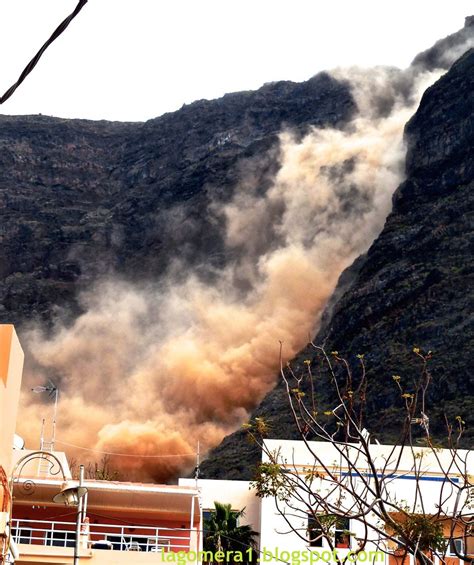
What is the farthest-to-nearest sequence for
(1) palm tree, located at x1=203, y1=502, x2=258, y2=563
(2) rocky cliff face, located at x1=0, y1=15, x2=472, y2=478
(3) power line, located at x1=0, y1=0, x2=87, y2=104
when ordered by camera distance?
(2) rocky cliff face, located at x1=0, y1=15, x2=472, y2=478
(1) palm tree, located at x1=203, y1=502, x2=258, y2=563
(3) power line, located at x1=0, y1=0, x2=87, y2=104

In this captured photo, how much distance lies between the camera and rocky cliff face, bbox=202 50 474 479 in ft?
358

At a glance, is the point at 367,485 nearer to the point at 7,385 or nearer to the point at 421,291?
the point at 7,385

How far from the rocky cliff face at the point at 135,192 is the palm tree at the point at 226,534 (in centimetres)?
12551

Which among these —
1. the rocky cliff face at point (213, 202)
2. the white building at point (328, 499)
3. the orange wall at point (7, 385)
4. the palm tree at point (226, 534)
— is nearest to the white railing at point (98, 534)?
the white building at point (328, 499)

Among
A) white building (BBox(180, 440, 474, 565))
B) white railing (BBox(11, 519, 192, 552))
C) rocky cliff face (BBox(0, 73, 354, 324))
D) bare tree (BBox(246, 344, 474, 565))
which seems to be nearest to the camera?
bare tree (BBox(246, 344, 474, 565))

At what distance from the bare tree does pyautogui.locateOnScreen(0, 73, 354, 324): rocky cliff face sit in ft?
418

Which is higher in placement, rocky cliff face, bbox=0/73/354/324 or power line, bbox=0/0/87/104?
rocky cliff face, bbox=0/73/354/324

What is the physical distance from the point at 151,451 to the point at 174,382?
18.4m

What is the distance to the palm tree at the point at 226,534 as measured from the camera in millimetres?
45094

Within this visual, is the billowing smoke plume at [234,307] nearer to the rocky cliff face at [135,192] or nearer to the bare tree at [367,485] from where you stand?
the rocky cliff face at [135,192]

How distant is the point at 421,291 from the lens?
122 metres

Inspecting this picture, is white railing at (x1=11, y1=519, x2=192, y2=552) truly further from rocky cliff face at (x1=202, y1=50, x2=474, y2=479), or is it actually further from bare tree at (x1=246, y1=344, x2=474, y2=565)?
rocky cliff face at (x1=202, y1=50, x2=474, y2=479)

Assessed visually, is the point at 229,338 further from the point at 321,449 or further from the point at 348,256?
the point at 321,449

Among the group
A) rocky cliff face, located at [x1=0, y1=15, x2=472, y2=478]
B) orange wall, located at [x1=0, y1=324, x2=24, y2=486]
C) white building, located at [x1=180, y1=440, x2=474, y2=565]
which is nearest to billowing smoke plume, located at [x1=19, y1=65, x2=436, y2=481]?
rocky cliff face, located at [x1=0, y1=15, x2=472, y2=478]
